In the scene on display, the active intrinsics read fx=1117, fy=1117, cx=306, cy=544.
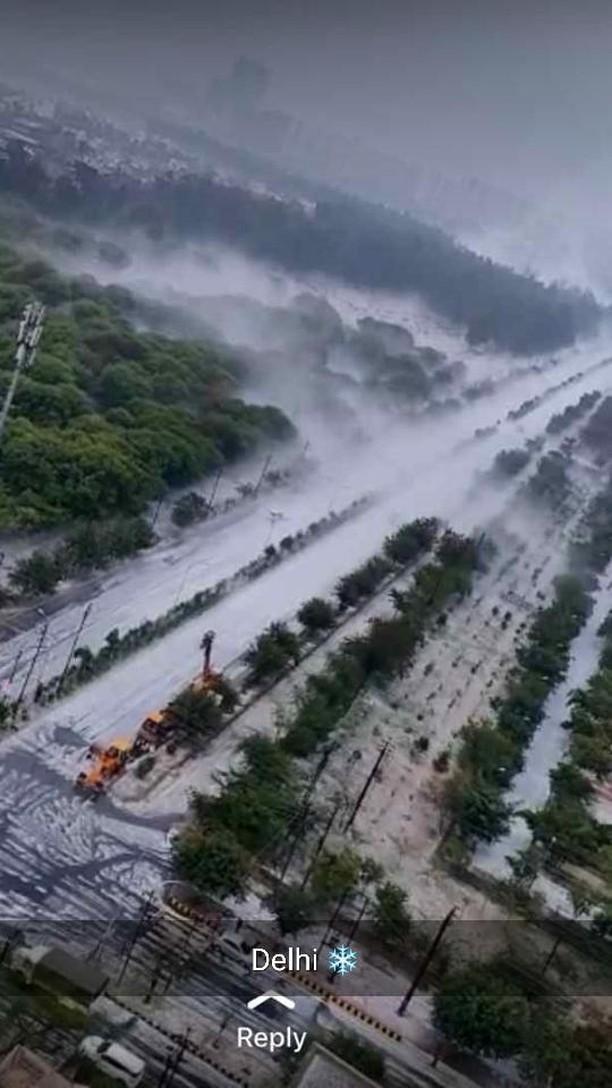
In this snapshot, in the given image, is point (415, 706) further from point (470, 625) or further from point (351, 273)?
point (351, 273)

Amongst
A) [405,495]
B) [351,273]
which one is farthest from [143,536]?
[351,273]

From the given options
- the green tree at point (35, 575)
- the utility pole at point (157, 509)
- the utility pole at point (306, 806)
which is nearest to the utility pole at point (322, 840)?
the utility pole at point (306, 806)

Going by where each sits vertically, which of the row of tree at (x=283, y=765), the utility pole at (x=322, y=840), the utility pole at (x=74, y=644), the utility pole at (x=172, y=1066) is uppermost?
the row of tree at (x=283, y=765)

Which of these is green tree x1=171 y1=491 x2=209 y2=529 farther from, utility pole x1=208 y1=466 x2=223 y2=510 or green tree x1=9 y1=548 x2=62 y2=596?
green tree x1=9 y1=548 x2=62 y2=596

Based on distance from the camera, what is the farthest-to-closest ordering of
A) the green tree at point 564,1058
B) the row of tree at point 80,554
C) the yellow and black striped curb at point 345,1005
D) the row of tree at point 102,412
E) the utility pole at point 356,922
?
the row of tree at point 102,412 → the row of tree at point 80,554 → the utility pole at point 356,922 → the yellow and black striped curb at point 345,1005 → the green tree at point 564,1058

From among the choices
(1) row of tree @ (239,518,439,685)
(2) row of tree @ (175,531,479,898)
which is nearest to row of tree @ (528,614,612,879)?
(2) row of tree @ (175,531,479,898)

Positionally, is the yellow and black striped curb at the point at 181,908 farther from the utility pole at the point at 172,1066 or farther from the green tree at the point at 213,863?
the utility pole at the point at 172,1066
